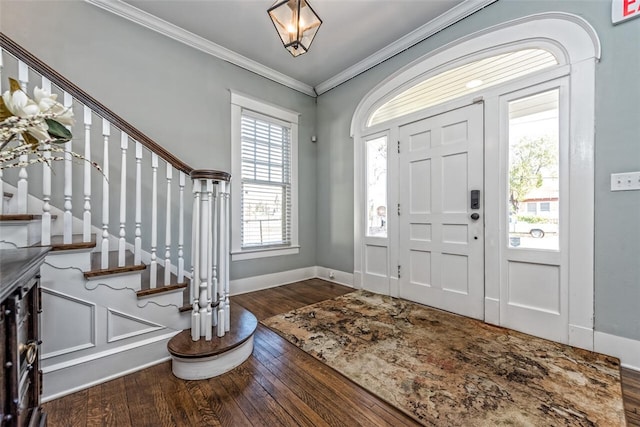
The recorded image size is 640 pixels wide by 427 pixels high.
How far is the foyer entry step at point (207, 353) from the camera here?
167cm

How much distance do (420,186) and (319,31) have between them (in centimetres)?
213

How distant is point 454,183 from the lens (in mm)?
2771

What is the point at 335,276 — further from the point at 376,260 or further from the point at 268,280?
the point at 268,280

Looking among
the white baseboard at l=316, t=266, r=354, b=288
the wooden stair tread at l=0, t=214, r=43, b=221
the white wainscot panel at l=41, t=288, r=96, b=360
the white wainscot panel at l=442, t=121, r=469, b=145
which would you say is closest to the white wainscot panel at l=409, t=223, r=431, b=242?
the white wainscot panel at l=442, t=121, r=469, b=145

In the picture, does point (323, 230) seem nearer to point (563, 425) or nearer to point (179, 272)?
point (179, 272)

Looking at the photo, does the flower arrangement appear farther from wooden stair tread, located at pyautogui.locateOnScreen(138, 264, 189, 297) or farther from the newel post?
wooden stair tread, located at pyautogui.locateOnScreen(138, 264, 189, 297)

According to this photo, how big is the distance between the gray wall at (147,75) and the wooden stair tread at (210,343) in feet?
4.58

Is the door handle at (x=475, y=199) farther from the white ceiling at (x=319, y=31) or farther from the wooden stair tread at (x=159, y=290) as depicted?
the wooden stair tread at (x=159, y=290)

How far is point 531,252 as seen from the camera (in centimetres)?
229

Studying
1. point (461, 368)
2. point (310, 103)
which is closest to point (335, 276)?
point (461, 368)

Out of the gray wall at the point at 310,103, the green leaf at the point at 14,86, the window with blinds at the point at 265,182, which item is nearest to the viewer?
the green leaf at the point at 14,86

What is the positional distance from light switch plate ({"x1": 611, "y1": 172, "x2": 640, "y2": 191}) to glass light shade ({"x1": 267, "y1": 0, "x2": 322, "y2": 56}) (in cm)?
247

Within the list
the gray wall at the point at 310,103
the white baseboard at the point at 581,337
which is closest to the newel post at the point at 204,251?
the gray wall at the point at 310,103

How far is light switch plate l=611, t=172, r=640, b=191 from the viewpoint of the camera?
A: 1.84 metres
